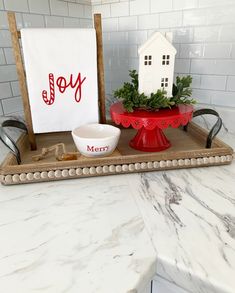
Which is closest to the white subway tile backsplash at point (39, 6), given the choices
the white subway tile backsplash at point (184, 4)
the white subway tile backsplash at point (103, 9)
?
the white subway tile backsplash at point (103, 9)

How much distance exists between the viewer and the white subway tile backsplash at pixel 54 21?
992 millimetres

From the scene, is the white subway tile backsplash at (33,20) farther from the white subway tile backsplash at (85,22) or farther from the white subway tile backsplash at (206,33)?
the white subway tile backsplash at (206,33)

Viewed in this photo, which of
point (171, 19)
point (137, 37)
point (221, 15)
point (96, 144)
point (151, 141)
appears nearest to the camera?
point (96, 144)

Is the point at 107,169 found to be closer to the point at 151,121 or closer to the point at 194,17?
the point at 151,121

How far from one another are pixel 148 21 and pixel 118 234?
894 mm

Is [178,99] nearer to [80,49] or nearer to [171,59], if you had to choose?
[171,59]

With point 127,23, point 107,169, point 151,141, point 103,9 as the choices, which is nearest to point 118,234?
point 107,169

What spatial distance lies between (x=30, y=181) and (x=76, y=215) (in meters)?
0.19

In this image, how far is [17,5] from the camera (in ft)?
2.89

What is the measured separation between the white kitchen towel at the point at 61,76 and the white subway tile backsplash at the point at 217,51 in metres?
0.45

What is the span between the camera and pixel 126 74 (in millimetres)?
1160

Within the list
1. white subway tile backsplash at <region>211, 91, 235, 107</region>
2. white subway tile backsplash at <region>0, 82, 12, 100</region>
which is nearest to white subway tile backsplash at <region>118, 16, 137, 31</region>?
white subway tile backsplash at <region>211, 91, 235, 107</region>

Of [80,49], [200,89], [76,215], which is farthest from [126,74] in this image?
[76,215]

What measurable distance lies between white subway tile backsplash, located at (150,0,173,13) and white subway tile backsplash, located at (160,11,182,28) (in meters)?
0.02
